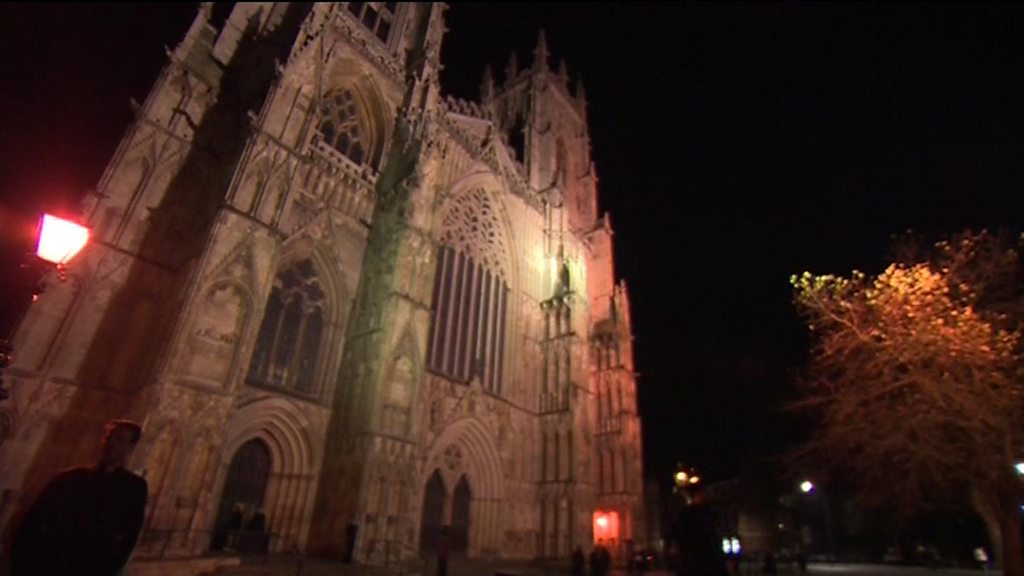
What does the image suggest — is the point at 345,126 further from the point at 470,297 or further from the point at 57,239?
the point at 57,239

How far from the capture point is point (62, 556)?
2.84 meters

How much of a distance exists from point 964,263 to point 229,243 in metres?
17.8

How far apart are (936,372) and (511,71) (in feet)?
120

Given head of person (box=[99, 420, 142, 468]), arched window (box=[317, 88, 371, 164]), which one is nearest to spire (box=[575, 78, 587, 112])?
arched window (box=[317, 88, 371, 164])

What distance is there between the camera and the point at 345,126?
70.0 ft

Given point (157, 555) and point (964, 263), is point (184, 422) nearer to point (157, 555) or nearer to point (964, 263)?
point (157, 555)

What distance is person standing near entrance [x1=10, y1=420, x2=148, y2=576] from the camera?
282 cm

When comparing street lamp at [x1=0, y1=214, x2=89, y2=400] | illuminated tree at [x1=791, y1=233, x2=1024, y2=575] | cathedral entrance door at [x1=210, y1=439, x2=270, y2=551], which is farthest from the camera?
cathedral entrance door at [x1=210, y1=439, x2=270, y2=551]

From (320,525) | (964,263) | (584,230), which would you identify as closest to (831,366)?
(964,263)

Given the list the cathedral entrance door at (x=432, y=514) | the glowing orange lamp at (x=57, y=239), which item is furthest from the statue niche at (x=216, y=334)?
the cathedral entrance door at (x=432, y=514)

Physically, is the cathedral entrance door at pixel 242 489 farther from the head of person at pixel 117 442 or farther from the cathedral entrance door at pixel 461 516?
the head of person at pixel 117 442

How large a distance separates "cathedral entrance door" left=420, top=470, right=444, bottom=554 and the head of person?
54.5 ft

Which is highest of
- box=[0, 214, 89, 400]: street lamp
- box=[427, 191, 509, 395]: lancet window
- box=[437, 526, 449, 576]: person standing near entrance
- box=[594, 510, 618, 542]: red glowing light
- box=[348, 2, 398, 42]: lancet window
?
box=[348, 2, 398, 42]: lancet window

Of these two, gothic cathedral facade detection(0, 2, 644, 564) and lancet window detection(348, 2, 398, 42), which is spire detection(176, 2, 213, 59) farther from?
lancet window detection(348, 2, 398, 42)
